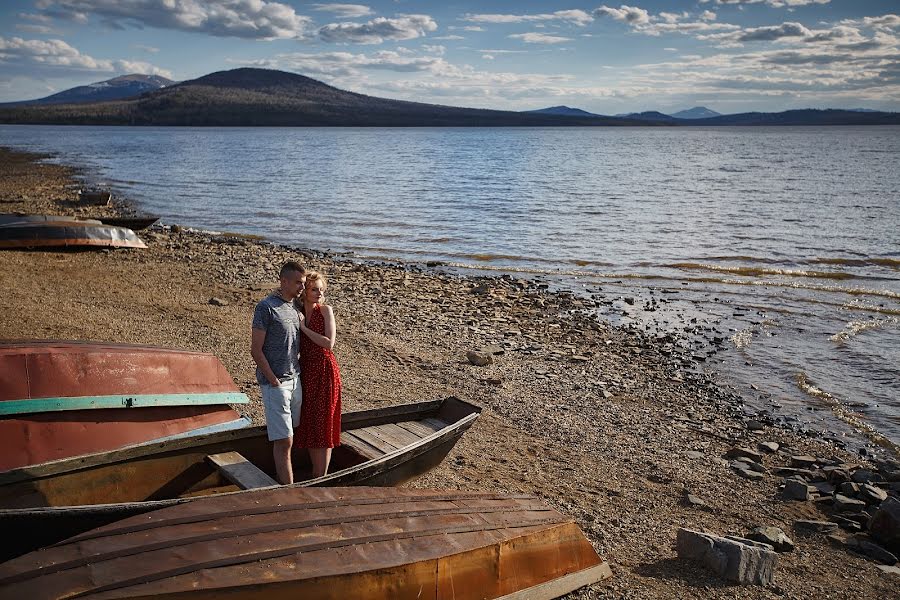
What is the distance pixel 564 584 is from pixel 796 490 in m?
3.74

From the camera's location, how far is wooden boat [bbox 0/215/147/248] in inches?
757

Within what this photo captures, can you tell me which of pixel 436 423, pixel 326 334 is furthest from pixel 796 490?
pixel 326 334

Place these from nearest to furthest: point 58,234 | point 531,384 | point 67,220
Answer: point 531,384 → point 58,234 → point 67,220

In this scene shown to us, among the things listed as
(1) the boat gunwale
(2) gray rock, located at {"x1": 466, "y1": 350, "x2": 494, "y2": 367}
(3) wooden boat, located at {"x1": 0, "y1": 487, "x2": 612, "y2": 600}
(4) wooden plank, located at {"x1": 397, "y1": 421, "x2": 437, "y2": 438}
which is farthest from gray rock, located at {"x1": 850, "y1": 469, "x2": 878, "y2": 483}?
(2) gray rock, located at {"x1": 466, "y1": 350, "x2": 494, "y2": 367}

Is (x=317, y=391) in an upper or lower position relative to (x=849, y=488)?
upper

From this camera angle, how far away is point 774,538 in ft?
23.2

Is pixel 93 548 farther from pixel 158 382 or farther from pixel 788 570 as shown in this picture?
pixel 788 570

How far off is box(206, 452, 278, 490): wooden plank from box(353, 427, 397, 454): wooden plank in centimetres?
125

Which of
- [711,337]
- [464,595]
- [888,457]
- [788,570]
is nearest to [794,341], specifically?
[711,337]

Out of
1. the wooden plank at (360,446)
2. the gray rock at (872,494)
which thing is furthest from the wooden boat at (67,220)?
the gray rock at (872,494)

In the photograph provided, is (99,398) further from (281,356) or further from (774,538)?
(774,538)

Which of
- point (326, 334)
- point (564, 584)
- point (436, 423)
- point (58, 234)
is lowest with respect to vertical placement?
point (564, 584)

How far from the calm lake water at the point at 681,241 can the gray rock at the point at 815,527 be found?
3.15 m

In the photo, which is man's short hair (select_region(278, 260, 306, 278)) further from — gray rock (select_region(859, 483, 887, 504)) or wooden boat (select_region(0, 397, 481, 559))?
gray rock (select_region(859, 483, 887, 504))
